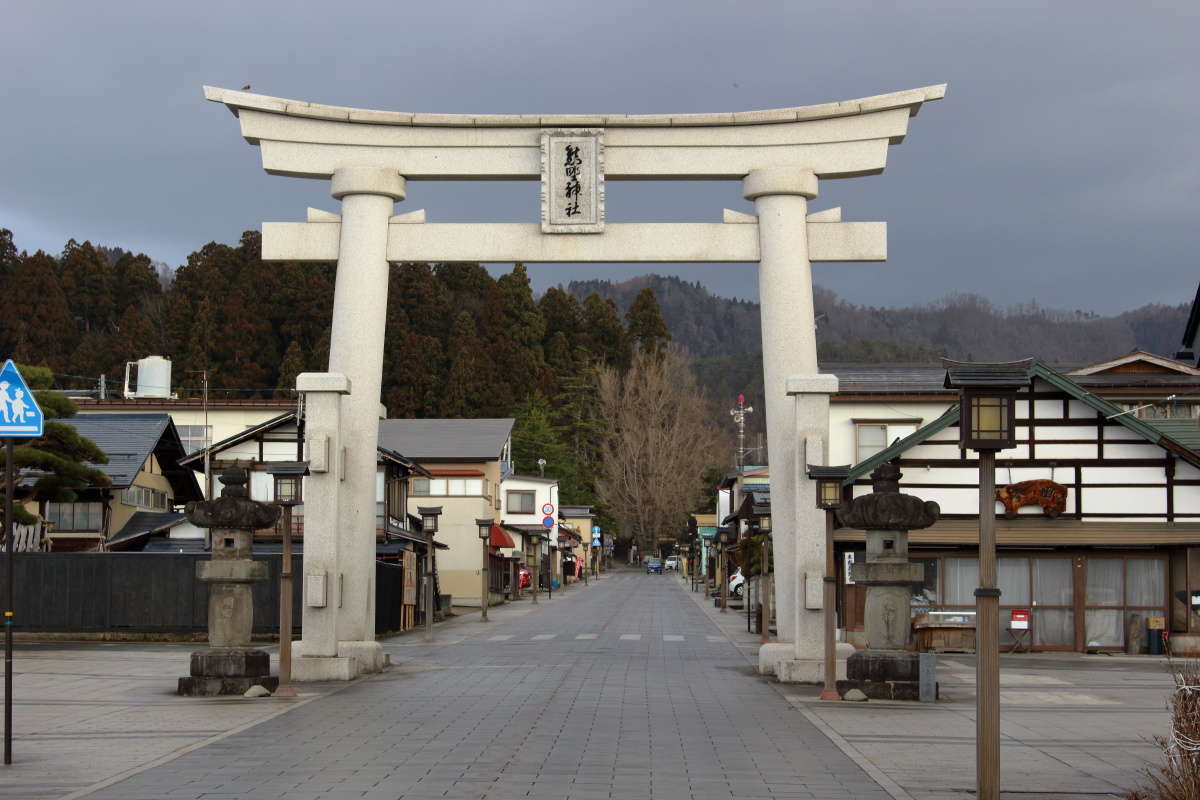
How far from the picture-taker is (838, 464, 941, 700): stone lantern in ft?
61.3

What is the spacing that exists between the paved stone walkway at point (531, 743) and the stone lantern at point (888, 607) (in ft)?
4.33

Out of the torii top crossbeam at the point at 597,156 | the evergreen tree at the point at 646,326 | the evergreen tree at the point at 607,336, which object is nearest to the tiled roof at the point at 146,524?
the torii top crossbeam at the point at 597,156

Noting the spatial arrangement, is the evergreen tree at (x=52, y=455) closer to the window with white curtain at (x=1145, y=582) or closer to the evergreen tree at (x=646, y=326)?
the window with white curtain at (x=1145, y=582)

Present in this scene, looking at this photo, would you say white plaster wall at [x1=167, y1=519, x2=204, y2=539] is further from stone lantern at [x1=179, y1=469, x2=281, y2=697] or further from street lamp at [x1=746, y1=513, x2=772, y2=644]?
stone lantern at [x1=179, y1=469, x2=281, y2=697]

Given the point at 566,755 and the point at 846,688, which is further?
the point at 846,688

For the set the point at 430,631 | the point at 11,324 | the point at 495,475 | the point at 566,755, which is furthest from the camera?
the point at 11,324

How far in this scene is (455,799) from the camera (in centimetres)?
1039

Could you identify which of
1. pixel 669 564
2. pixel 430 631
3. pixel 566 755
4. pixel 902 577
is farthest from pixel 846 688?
pixel 669 564

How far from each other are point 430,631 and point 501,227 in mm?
16677

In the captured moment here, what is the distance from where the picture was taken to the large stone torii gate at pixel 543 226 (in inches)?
830

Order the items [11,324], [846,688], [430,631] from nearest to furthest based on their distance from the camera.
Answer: [846,688] → [430,631] → [11,324]

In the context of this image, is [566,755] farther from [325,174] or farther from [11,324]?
[11,324]

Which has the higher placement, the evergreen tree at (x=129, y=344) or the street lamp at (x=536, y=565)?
the evergreen tree at (x=129, y=344)

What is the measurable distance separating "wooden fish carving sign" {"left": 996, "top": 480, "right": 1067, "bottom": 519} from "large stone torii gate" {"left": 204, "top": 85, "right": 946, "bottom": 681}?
8524mm
